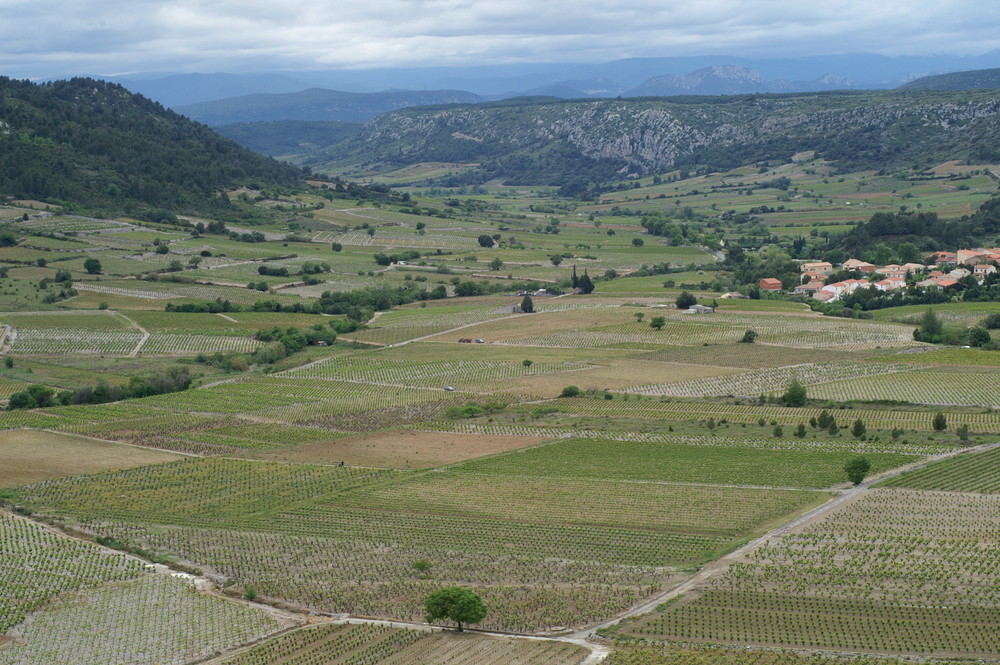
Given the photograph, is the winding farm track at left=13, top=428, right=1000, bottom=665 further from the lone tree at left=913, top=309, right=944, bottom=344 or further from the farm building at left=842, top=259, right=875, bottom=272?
the farm building at left=842, top=259, right=875, bottom=272

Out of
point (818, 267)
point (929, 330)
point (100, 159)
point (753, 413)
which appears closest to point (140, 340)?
point (753, 413)

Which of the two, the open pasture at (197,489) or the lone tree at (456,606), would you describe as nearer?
the lone tree at (456,606)

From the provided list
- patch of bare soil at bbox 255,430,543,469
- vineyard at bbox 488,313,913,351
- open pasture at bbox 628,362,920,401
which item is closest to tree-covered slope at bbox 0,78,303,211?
vineyard at bbox 488,313,913,351

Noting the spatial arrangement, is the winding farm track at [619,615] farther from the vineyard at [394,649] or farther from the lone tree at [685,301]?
the lone tree at [685,301]

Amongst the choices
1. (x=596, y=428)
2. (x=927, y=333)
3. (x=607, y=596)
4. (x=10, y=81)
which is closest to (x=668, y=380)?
(x=596, y=428)

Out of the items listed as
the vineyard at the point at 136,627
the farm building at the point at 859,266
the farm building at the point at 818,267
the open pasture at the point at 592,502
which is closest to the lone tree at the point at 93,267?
the farm building at the point at 818,267

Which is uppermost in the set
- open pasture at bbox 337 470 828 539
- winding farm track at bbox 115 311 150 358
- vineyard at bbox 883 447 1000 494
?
winding farm track at bbox 115 311 150 358
